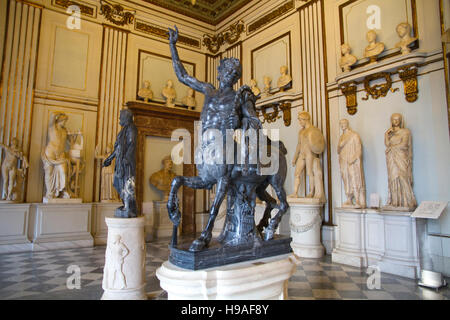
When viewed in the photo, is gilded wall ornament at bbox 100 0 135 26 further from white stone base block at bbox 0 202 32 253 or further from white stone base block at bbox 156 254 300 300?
white stone base block at bbox 156 254 300 300

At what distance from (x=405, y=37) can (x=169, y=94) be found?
5.88 meters

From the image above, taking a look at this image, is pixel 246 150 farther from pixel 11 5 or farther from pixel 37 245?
pixel 11 5

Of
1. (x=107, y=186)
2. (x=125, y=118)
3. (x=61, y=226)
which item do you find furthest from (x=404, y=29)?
(x=61, y=226)

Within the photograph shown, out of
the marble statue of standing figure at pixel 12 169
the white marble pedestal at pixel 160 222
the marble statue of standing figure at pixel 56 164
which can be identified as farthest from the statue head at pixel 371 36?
the marble statue of standing figure at pixel 12 169

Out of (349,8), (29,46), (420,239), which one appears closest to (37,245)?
(29,46)

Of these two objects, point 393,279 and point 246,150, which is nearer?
point 246,150

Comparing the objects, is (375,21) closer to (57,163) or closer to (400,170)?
(400,170)

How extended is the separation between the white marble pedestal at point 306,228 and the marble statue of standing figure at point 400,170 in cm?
136

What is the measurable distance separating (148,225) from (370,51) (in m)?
6.44

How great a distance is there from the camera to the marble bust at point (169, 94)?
8.49 m

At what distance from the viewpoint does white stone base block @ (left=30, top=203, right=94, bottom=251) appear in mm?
6102

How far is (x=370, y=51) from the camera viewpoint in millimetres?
5469

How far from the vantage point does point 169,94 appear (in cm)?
853

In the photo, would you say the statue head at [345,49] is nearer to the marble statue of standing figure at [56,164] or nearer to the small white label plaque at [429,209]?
the small white label plaque at [429,209]
